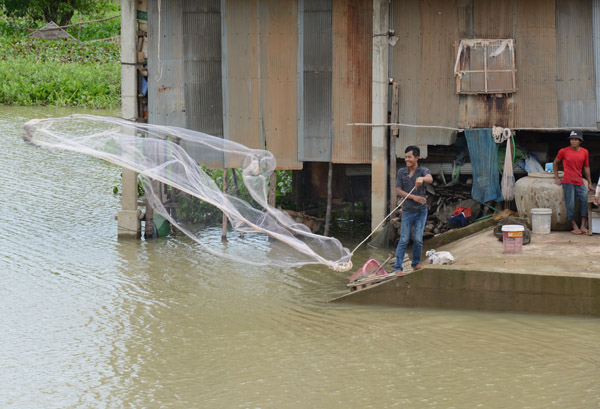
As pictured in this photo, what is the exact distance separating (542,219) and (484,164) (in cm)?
164

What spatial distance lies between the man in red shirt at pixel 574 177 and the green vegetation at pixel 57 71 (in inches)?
757

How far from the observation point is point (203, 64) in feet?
46.5

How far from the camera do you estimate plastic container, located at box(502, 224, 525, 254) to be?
37.5ft

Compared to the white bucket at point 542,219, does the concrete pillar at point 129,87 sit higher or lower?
higher

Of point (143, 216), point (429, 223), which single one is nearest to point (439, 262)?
point (429, 223)

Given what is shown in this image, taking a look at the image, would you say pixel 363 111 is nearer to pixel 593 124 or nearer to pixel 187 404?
pixel 593 124

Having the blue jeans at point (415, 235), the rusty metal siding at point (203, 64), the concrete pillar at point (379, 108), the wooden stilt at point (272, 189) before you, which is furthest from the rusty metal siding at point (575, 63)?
the rusty metal siding at point (203, 64)

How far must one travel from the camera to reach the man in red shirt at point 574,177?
1223 cm

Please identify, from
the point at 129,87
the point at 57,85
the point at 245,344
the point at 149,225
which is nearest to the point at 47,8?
the point at 57,85

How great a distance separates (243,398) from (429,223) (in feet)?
23.2

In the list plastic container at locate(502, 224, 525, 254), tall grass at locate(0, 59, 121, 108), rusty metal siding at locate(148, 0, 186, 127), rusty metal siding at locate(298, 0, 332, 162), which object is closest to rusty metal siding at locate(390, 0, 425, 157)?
rusty metal siding at locate(298, 0, 332, 162)

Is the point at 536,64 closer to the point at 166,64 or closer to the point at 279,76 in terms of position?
the point at 279,76

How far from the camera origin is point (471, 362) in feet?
28.8

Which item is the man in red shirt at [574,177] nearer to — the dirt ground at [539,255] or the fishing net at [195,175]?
the dirt ground at [539,255]
